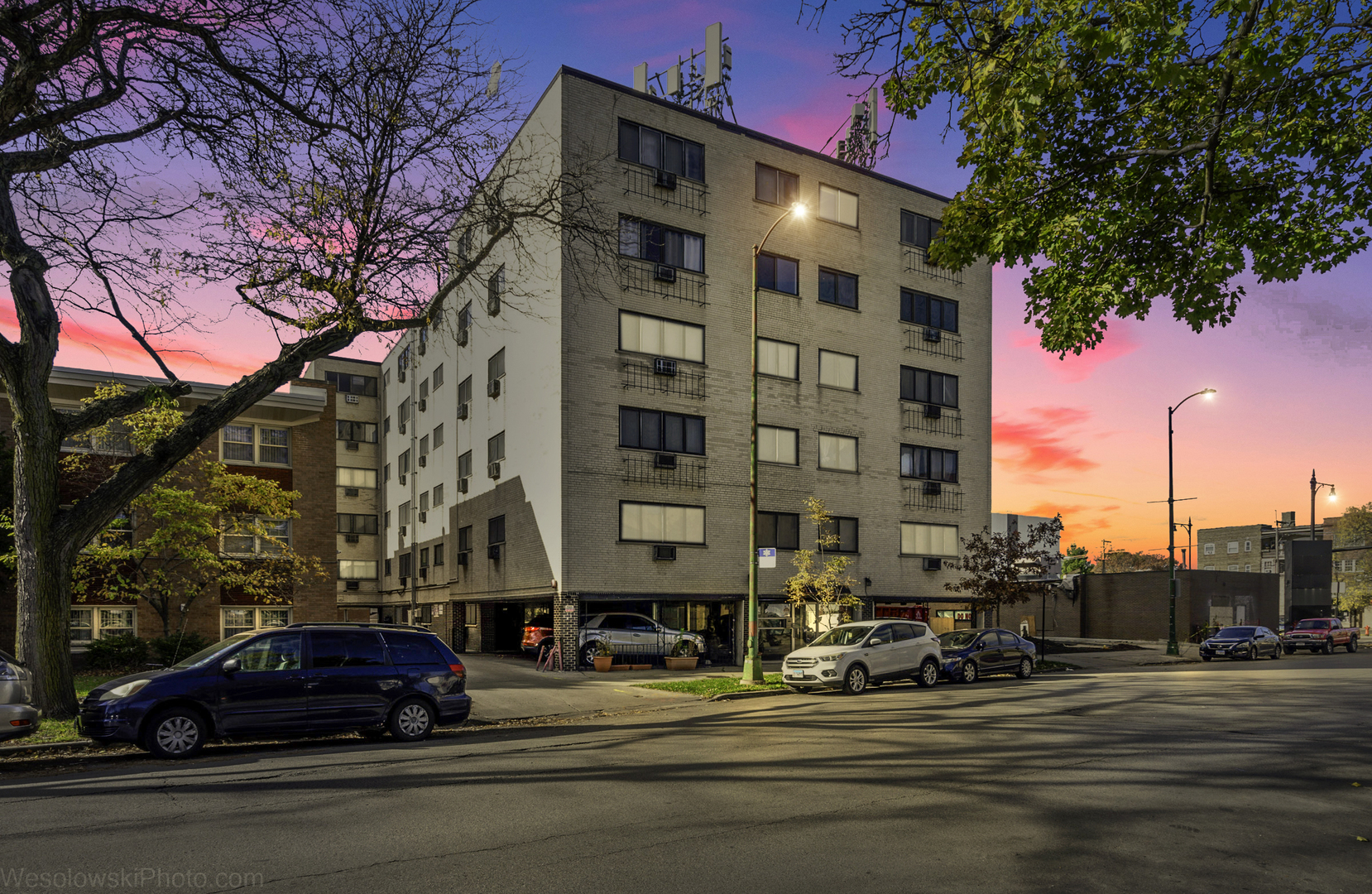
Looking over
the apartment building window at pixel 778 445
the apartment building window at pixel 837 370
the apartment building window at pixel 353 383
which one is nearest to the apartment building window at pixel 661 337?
the apartment building window at pixel 778 445

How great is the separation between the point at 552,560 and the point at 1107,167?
22678 millimetres

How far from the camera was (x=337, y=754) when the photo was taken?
11.5 m

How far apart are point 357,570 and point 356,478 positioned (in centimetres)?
590

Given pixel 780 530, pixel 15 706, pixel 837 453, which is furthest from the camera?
pixel 837 453

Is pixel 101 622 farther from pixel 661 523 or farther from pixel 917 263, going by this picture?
pixel 917 263

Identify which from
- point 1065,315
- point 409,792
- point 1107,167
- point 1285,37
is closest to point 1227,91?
point 1285,37

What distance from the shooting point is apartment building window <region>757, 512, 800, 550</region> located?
106ft

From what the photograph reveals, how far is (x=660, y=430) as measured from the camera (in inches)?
1200

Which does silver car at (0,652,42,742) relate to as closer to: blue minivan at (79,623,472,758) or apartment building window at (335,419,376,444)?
blue minivan at (79,623,472,758)

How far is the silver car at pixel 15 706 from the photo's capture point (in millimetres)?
11250

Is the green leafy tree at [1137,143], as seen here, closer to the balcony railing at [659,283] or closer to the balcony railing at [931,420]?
the balcony railing at [659,283]

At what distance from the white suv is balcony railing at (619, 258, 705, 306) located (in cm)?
1362

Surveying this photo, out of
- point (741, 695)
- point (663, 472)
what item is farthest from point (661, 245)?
point (741, 695)

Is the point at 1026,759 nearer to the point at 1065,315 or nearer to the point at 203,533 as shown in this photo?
the point at 1065,315
